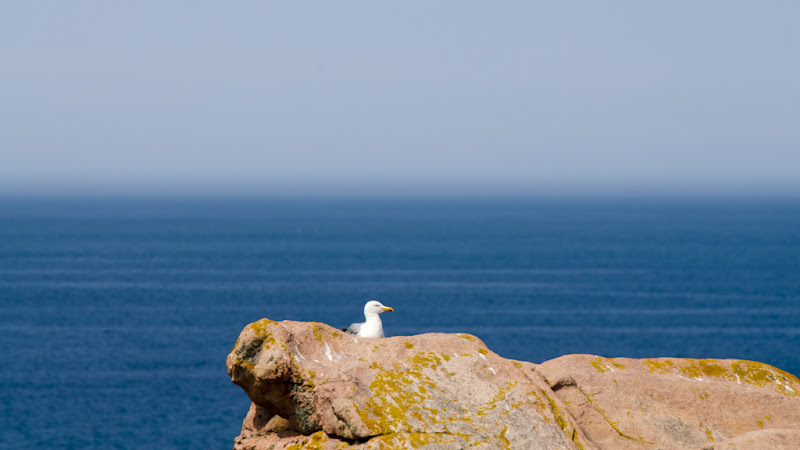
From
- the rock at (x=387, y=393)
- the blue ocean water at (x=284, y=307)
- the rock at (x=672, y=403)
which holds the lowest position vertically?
the blue ocean water at (x=284, y=307)

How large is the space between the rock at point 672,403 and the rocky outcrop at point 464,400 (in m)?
0.02

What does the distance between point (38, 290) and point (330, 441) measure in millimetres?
94277

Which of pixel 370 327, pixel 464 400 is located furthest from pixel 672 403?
pixel 370 327

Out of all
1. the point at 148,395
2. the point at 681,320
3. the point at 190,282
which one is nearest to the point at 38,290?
the point at 190,282

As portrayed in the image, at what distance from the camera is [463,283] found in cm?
9894

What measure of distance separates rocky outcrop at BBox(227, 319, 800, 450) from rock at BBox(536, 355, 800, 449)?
0.06ft

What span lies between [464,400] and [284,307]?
72.3 meters

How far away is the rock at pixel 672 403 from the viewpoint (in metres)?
10.0

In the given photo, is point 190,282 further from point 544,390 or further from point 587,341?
point 544,390

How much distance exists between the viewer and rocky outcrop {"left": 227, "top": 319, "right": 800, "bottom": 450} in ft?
30.0

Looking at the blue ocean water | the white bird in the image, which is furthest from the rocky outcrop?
the blue ocean water

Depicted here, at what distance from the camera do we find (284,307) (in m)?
80.6

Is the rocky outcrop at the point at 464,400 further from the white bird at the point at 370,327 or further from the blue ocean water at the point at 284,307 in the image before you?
the blue ocean water at the point at 284,307

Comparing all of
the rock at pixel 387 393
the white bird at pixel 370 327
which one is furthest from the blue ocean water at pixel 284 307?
the rock at pixel 387 393
